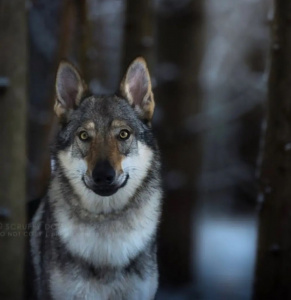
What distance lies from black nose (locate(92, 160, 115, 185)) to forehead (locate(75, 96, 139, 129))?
1.34ft

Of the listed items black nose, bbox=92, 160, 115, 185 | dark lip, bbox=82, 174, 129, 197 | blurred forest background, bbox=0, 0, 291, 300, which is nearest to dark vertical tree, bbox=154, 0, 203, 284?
blurred forest background, bbox=0, 0, 291, 300

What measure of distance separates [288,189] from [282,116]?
0.70 metres

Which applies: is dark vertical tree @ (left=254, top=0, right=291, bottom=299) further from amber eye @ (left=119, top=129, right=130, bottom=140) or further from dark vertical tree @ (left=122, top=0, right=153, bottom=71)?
dark vertical tree @ (left=122, top=0, right=153, bottom=71)

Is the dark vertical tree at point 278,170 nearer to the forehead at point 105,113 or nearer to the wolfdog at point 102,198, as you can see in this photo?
the wolfdog at point 102,198

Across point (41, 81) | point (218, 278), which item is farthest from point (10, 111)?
point (41, 81)

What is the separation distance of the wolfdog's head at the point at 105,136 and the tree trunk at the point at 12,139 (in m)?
0.69

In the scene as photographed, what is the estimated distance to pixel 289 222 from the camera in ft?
21.6

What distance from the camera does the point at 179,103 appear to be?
11703 millimetres

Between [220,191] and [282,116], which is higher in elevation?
[282,116]

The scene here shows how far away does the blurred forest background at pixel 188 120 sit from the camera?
6.22 m

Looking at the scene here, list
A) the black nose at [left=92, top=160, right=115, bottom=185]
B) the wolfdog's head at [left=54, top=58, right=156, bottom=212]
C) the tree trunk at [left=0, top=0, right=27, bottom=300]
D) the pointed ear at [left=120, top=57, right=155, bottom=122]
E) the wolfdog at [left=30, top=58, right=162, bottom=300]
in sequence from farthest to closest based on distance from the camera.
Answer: the tree trunk at [left=0, top=0, right=27, bottom=300], the pointed ear at [left=120, top=57, right=155, bottom=122], the wolfdog at [left=30, top=58, right=162, bottom=300], the wolfdog's head at [left=54, top=58, right=156, bottom=212], the black nose at [left=92, top=160, right=115, bottom=185]

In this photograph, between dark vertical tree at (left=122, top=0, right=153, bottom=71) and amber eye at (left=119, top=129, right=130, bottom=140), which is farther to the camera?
dark vertical tree at (left=122, top=0, right=153, bottom=71)

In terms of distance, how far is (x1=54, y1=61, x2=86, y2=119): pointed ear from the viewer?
5578mm

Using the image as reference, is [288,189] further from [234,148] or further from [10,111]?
[234,148]
